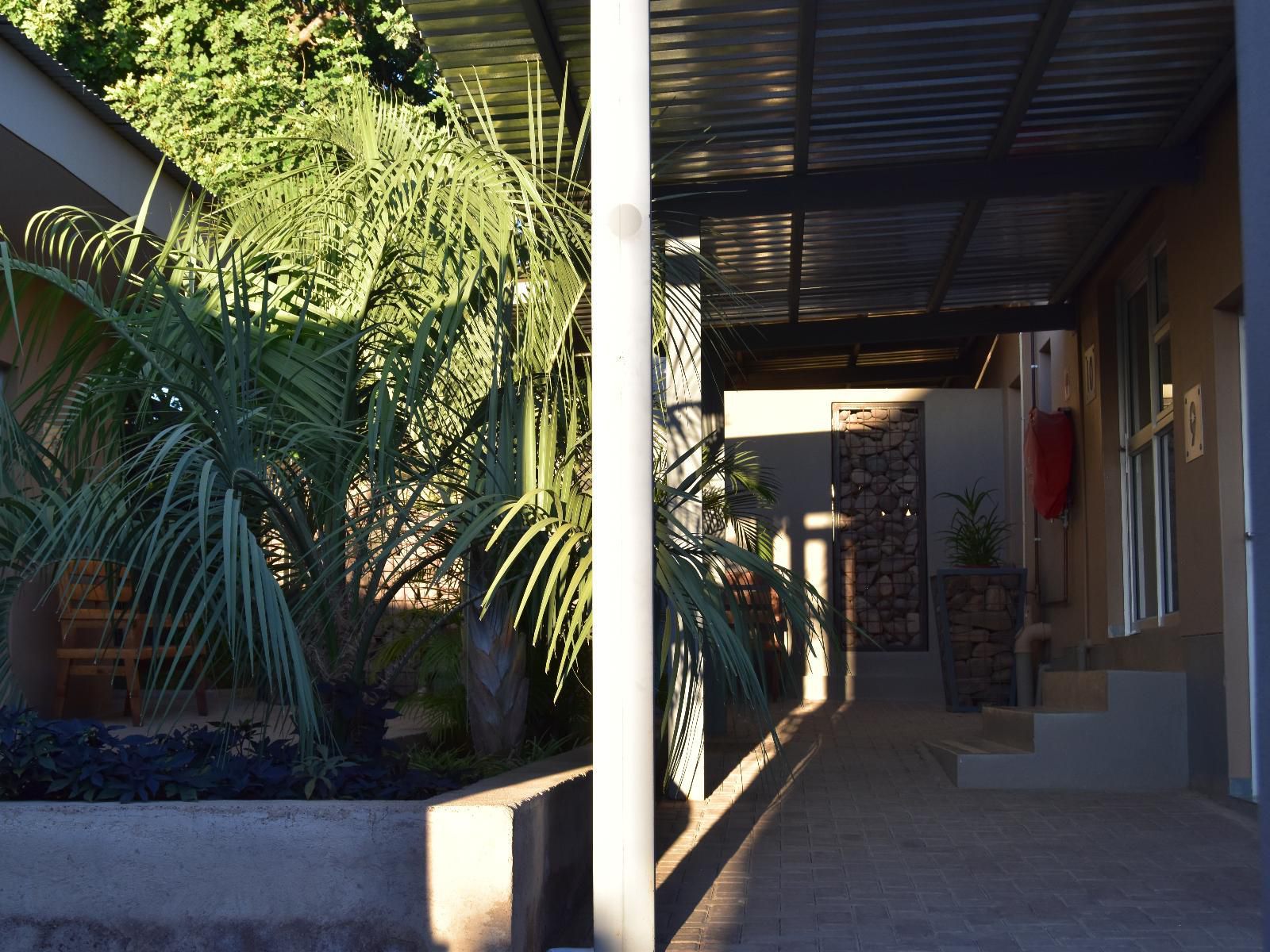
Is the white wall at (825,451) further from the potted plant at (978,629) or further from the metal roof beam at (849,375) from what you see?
the metal roof beam at (849,375)

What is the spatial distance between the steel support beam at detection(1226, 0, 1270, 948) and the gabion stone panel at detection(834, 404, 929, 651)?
10.7m

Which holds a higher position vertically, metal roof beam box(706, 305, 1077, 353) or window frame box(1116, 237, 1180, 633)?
metal roof beam box(706, 305, 1077, 353)

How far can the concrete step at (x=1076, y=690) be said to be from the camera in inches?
257

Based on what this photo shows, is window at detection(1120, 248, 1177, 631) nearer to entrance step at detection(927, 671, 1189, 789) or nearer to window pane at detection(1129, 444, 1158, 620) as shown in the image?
window pane at detection(1129, 444, 1158, 620)

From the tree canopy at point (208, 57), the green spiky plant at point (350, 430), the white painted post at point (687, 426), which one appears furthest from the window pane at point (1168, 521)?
the tree canopy at point (208, 57)

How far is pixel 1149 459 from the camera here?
7.54 metres

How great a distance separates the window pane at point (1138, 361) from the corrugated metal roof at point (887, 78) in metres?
0.84

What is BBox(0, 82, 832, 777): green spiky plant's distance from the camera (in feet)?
11.8

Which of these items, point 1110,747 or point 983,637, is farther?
point 983,637

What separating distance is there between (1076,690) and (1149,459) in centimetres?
150

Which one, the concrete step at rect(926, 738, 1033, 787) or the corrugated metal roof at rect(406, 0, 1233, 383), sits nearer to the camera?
the corrugated metal roof at rect(406, 0, 1233, 383)

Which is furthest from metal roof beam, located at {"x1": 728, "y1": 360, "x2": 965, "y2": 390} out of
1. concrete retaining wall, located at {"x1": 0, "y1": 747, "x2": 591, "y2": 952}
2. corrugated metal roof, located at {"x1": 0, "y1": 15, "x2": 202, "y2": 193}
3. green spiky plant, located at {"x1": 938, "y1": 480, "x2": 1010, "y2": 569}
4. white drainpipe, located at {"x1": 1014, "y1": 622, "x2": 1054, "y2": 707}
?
concrete retaining wall, located at {"x1": 0, "y1": 747, "x2": 591, "y2": 952}

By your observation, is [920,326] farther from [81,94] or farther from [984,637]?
[81,94]

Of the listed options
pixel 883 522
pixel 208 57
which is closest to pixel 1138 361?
pixel 883 522
